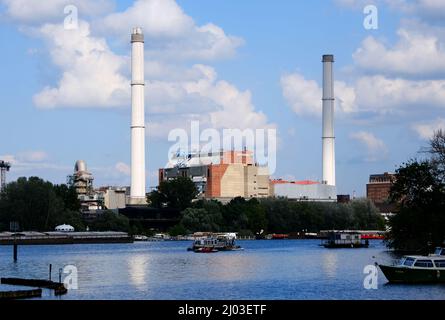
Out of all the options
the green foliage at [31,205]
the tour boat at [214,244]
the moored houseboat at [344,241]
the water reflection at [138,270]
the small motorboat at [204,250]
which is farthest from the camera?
the green foliage at [31,205]

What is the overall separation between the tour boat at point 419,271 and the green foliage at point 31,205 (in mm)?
116903

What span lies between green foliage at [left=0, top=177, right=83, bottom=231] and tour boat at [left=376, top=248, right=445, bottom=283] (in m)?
117

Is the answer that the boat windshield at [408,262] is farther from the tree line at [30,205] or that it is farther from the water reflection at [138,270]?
the tree line at [30,205]

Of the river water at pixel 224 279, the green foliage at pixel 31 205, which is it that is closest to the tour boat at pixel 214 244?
the river water at pixel 224 279

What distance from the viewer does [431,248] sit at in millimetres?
97188

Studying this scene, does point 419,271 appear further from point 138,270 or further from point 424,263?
point 138,270

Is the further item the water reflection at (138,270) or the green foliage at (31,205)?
the green foliage at (31,205)

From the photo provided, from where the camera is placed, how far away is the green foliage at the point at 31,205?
177750 millimetres

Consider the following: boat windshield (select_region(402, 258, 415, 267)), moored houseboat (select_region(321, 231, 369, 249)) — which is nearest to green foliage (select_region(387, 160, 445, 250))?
boat windshield (select_region(402, 258, 415, 267))

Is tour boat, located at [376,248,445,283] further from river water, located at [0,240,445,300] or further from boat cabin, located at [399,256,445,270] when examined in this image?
river water, located at [0,240,445,300]

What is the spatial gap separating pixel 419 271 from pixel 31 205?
12152 cm

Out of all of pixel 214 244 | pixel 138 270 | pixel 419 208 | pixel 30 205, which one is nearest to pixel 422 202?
pixel 419 208

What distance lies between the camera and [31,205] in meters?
180

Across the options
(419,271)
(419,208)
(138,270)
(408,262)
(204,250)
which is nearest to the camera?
(419,271)
